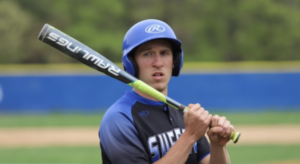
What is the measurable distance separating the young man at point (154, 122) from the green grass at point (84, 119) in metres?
11.6

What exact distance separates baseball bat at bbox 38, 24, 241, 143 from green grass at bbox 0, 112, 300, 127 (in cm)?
1178

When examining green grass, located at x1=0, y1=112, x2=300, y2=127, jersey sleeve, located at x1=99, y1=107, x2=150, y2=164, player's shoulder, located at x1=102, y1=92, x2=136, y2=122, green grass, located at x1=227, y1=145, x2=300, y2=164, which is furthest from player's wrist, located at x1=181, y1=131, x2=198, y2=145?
green grass, located at x1=0, y1=112, x2=300, y2=127

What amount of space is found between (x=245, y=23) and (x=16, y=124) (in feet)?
88.4

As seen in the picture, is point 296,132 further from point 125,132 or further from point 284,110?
point 125,132

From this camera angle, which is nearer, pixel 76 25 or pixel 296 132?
pixel 296 132

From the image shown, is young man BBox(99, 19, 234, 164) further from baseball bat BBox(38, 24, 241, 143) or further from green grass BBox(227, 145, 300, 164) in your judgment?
green grass BBox(227, 145, 300, 164)

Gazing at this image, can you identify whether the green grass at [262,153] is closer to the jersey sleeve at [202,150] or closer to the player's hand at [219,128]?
the jersey sleeve at [202,150]

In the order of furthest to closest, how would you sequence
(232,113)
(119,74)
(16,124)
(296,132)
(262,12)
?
(262,12) < (232,113) < (16,124) < (296,132) < (119,74)

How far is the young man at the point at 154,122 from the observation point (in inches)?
110

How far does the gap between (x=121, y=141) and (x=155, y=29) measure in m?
0.80

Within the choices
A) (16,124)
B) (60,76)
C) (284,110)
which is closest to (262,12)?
(284,110)

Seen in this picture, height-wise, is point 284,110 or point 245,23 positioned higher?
point 245,23

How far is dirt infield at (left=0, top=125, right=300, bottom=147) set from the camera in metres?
11.8

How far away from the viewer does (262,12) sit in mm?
36906
